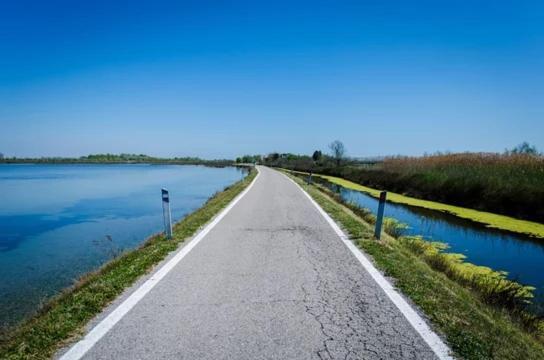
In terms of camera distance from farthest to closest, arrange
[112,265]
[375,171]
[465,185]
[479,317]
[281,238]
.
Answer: [375,171] < [465,185] < [281,238] < [112,265] < [479,317]

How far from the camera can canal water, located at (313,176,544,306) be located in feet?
25.1

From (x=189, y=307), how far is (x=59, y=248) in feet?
30.4

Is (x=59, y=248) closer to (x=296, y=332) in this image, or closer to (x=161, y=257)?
(x=161, y=257)

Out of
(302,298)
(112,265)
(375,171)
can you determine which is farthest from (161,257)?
(375,171)

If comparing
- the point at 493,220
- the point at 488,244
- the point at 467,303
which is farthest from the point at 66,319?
the point at 493,220

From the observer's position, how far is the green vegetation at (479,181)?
14422 mm

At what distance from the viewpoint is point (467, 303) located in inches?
168

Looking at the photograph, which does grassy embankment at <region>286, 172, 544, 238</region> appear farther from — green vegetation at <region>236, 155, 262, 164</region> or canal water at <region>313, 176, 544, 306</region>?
green vegetation at <region>236, 155, 262, 164</region>

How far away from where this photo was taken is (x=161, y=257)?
611 centimetres

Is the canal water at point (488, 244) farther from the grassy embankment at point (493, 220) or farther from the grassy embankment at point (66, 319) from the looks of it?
the grassy embankment at point (66, 319)

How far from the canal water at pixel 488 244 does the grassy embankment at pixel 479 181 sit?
6.97 ft

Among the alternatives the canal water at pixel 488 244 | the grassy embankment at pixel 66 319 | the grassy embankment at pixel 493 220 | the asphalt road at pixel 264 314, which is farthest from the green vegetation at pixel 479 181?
the grassy embankment at pixel 66 319

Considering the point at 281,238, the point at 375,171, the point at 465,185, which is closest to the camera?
the point at 281,238

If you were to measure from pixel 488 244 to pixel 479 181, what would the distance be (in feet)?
29.1
